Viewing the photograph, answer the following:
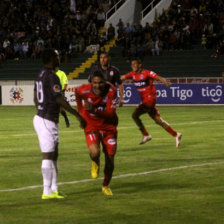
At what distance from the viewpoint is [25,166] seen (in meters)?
13.1

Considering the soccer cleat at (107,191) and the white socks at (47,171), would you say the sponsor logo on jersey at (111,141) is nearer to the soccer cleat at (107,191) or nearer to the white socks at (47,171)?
the soccer cleat at (107,191)

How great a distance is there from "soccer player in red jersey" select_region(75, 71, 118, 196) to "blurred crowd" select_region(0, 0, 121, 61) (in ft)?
110

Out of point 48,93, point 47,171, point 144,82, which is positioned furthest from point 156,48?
point 47,171

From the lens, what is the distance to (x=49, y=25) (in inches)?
1802

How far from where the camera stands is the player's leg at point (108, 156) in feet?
31.9

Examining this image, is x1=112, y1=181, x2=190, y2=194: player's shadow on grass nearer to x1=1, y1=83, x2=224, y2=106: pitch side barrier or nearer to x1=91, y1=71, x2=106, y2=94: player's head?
x1=91, y1=71, x2=106, y2=94: player's head

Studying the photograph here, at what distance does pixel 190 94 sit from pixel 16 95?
31.1 ft

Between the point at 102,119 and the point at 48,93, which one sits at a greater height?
the point at 48,93

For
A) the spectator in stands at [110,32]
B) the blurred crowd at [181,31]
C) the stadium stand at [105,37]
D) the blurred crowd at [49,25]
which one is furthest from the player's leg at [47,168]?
the spectator in stands at [110,32]

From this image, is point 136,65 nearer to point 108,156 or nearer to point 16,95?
point 108,156

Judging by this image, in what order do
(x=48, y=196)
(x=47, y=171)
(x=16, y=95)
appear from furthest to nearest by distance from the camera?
(x=16, y=95)
(x=48, y=196)
(x=47, y=171)

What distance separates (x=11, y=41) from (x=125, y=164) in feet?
112

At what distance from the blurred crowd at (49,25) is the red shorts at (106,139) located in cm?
3374

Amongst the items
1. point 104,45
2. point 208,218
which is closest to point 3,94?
point 104,45
